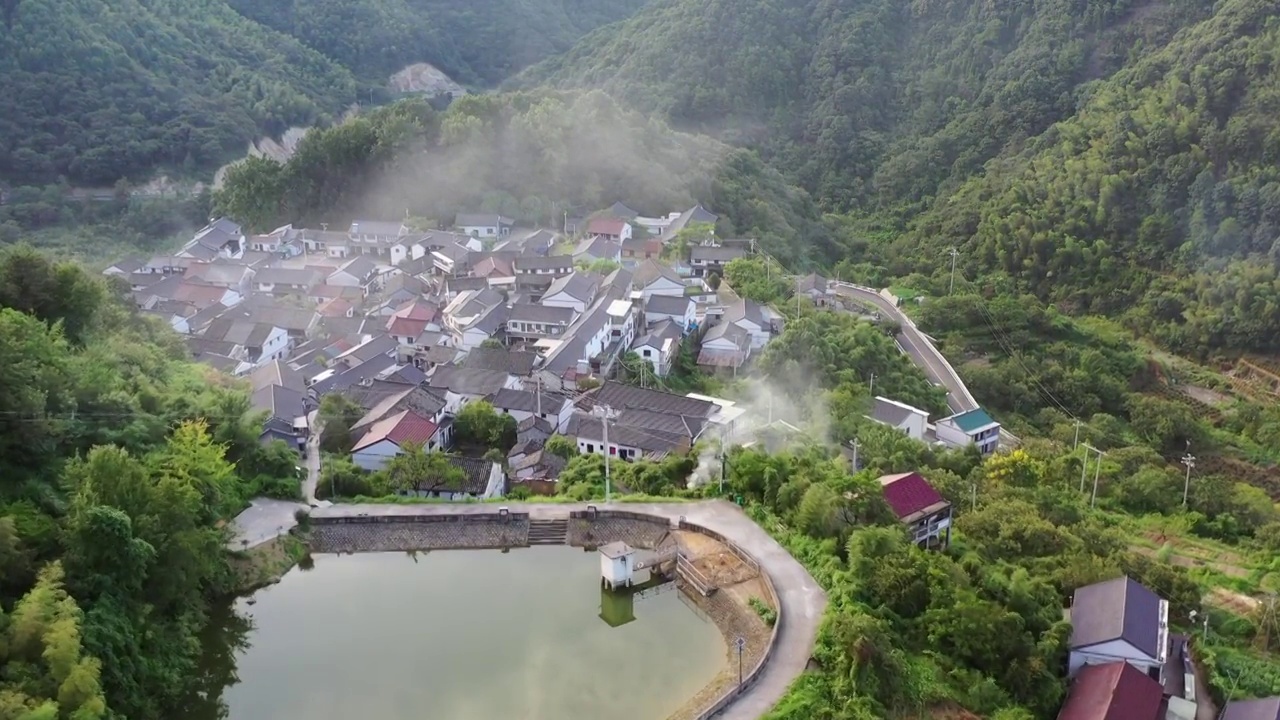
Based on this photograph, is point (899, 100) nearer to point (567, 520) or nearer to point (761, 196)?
point (761, 196)

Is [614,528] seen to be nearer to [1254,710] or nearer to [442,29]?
[1254,710]

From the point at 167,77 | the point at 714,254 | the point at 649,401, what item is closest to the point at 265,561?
the point at 649,401

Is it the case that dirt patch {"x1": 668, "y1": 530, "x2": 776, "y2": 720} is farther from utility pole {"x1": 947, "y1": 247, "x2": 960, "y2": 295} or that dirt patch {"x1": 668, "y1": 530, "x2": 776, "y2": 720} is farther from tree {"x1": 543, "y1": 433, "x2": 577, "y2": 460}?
utility pole {"x1": 947, "y1": 247, "x2": 960, "y2": 295}

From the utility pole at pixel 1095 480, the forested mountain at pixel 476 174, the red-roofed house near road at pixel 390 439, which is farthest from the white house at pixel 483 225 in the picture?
the utility pole at pixel 1095 480

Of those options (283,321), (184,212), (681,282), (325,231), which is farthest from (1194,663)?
(184,212)

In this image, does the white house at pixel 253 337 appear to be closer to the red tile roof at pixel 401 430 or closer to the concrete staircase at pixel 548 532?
the red tile roof at pixel 401 430

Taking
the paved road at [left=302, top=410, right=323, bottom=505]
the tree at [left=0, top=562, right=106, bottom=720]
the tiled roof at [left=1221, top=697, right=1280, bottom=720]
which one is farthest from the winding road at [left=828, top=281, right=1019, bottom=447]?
the tree at [left=0, top=562, right=106, bottom=720]
